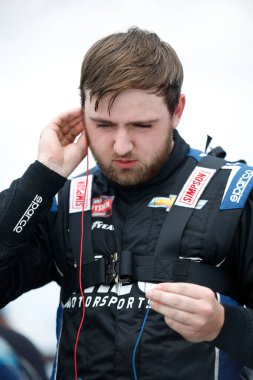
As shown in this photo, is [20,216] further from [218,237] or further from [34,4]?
[34,4]

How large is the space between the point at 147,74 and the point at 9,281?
606 mm

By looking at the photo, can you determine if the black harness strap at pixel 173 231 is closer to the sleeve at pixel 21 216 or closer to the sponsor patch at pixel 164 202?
the sponsor patch at pixel 164 202

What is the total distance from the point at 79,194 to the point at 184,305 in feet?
1.89

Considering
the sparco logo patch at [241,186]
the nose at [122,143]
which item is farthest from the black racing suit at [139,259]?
the nose at [122,143]

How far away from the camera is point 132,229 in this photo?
4.56 feet

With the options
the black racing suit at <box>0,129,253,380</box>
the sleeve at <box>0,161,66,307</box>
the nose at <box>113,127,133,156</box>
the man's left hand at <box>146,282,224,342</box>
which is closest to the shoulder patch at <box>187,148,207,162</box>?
the black racing suit at <box>0,129,253,380</box>

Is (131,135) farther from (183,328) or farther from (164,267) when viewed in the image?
(183,328)

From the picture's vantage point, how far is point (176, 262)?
1.30m

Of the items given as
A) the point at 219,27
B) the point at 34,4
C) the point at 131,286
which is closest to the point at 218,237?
the point at 131,286

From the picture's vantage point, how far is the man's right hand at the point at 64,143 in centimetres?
145

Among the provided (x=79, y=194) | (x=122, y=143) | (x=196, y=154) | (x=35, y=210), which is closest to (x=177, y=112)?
(x=196, y=154)

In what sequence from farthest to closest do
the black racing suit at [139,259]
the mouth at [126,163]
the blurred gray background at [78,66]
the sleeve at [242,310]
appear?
the blurred gray background at [78,66] → the mouth at [126,163] → the black racing suit at [139,259] → the sleeve at [242,310]

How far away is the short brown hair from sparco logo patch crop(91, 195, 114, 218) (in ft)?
0.82

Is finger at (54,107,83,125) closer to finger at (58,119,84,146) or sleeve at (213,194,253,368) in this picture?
finger at (58,119,84,146)
